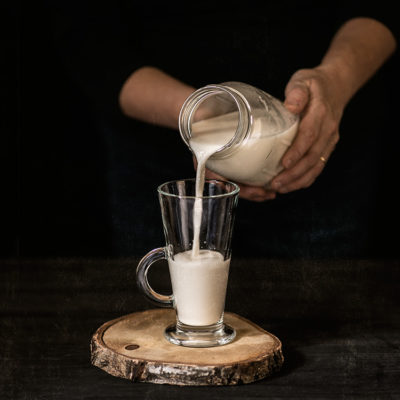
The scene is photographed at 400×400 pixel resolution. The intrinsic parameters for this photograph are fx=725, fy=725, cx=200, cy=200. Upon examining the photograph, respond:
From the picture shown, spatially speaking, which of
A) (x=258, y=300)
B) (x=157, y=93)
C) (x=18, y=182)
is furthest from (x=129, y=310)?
(x=18, y=182)

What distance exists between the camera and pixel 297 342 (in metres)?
1.00

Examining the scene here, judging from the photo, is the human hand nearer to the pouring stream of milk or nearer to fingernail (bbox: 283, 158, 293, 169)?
fingernail (bbox: 283, 158, 293, 169)

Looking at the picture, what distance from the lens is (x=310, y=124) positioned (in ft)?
3.97

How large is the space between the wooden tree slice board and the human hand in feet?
0.94

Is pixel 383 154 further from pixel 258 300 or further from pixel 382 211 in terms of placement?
pixel 258 300

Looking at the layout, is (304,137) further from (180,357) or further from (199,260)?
(180,357)

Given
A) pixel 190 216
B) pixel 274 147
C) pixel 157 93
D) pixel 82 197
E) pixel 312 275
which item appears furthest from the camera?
pixel 82 197

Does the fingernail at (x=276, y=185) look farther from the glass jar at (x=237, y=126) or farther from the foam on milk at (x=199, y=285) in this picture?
the foam on milk at (x=199, y=285)

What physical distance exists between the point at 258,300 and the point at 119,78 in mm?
586

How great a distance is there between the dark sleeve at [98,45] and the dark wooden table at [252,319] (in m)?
0.41

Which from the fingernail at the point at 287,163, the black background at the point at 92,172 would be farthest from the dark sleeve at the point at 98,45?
the fingernail at the point at 287,163

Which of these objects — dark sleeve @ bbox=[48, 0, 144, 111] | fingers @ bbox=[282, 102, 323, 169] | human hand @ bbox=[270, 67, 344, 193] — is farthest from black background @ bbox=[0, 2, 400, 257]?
fingers @ bbox=[282, 102, 323, 169]

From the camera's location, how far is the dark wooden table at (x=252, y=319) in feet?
2.81

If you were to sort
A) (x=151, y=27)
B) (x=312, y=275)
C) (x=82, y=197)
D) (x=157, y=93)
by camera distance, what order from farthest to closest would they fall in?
(x=82, y=197)
(x=151, y=27)
(x=157, y=93)
(x=312, y=275)
